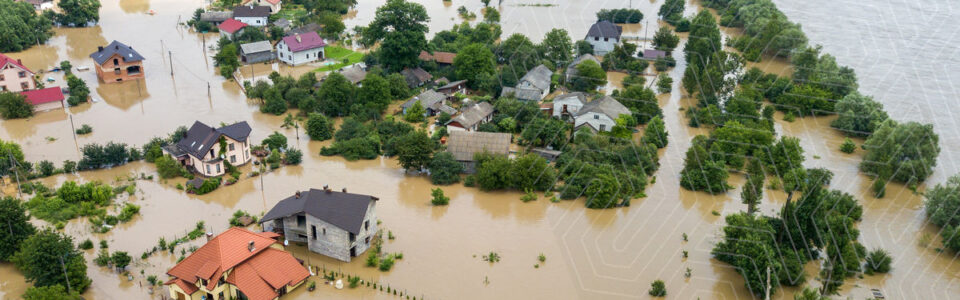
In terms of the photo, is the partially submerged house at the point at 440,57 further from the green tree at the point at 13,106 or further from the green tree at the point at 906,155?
the green tree at the point at 906,155

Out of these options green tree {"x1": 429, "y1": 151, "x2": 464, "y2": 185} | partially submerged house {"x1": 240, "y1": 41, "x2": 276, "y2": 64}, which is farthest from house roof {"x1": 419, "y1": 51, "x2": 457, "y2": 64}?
green tree {"x1": 429, "y1": 151, "x2": 464, "y2": 185}

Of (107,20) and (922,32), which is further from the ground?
(107,20)

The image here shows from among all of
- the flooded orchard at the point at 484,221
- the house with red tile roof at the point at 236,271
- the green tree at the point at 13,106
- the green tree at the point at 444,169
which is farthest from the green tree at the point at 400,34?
the house with red tile roof at the point at 236,271

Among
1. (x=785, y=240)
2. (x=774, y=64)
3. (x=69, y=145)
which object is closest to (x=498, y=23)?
(x=774, y=64)

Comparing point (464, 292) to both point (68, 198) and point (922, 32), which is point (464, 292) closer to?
point (68, 198)

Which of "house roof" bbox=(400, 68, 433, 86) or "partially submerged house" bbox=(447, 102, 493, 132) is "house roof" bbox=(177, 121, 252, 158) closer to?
"partially submerged house" bbox=(447, 102, 493, 132)
